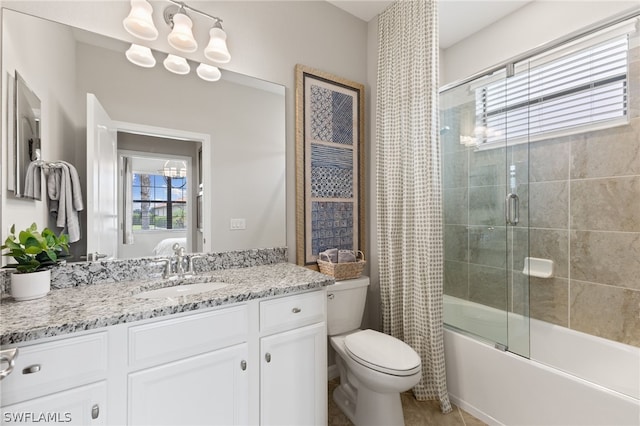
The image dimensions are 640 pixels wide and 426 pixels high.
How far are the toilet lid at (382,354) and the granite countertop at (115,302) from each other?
43 cm

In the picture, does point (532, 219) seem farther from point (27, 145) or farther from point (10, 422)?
point (27, 145)

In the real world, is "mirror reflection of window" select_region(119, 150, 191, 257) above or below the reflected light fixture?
below

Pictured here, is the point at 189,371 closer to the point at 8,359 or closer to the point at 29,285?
the point at 8,359

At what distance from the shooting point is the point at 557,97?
2029mm

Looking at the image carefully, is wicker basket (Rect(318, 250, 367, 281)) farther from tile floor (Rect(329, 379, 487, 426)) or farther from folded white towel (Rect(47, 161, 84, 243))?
folded white towel (Rect(47, 161, 84, 243))

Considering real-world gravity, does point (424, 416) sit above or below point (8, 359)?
below

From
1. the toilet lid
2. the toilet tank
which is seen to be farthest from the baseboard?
the toilet lid

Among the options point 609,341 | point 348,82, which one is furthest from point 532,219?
point 348,82

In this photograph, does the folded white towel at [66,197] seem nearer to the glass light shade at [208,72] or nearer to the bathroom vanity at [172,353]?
the bathroom vanity at [172,353]

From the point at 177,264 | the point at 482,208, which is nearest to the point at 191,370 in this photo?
the point at 177,264

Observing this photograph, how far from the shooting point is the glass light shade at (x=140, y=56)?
A: 1463 mm

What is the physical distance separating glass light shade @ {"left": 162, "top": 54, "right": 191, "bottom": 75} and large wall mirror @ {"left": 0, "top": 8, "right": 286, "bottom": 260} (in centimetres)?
3

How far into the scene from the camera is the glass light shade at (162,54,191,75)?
5.11 ft

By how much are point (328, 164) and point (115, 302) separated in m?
1.50
